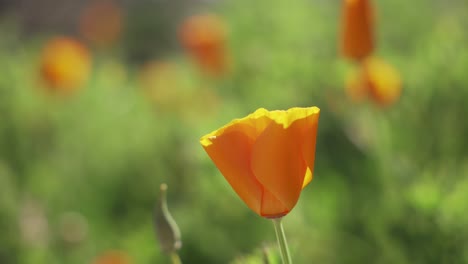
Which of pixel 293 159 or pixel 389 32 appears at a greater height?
pixel 293 159

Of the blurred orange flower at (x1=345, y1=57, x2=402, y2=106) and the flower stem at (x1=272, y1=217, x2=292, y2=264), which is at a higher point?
the flower stem at (x1=272, y1=217, x2=292, y2=264)

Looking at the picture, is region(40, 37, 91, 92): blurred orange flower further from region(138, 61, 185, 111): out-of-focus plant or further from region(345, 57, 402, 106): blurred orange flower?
region(345, 57, 402, 106): blurred orange flower

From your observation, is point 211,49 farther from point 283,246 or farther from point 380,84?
point 283,246

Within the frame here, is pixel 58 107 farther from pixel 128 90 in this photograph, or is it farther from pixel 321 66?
pixel 321 66

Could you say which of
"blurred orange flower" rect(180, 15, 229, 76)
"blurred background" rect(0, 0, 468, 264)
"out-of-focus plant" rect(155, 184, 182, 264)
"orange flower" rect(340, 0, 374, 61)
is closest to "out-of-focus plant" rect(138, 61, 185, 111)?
"blurred background" rect(0, 0, 468, 264)

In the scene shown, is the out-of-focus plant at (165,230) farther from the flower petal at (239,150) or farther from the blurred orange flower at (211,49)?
the blurred orange flower at (211,49)

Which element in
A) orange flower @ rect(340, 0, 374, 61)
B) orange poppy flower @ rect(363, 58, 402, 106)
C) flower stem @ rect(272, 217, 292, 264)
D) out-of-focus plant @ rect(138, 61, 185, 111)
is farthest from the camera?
out-of-focus plant @ rect(138, 61, 185, 111)

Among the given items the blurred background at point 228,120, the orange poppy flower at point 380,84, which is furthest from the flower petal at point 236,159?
the orange poppy flower at point 380,84

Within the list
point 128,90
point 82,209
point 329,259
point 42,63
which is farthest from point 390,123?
point 128,90
